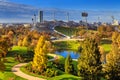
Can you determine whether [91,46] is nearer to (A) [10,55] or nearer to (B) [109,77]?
(B) [109,77]

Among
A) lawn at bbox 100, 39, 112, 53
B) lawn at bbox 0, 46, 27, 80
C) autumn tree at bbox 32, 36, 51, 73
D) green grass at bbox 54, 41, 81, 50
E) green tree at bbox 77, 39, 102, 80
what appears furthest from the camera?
green grass at bbox 54, 41, 81, 50

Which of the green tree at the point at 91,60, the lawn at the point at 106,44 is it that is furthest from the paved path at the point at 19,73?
the lawn at the point at 106,44

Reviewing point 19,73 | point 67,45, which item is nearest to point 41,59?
point 19,73

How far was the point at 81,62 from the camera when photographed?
40.8 m

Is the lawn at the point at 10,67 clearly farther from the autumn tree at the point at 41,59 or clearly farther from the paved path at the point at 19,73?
the autumn tree at the point at 41,59

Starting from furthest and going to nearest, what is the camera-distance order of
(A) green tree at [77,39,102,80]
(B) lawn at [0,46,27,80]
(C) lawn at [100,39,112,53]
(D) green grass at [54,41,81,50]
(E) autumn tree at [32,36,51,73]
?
(D) green grass at [54,41,81,50]
(C) lawn at [100,39,112,53]
(E) autumn tree at [32,36,51,73]
(B) lawn at [0,46,27,80]
(A) green tree at [77,39,102,80]

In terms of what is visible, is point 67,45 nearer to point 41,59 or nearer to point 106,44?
point 106,44

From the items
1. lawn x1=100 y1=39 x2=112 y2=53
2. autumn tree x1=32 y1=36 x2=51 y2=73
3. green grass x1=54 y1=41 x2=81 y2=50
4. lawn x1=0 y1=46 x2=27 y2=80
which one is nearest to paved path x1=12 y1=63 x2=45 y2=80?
lawn x1=0 y1=46 x2=27 y2=80

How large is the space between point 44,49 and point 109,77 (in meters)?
11.1

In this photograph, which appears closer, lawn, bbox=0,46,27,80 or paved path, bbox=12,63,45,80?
paved path, bbox=12,63,45,80

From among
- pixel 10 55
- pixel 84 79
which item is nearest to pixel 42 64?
pixel 84 79

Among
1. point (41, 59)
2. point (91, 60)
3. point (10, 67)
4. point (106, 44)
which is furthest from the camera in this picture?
point (106, 44)

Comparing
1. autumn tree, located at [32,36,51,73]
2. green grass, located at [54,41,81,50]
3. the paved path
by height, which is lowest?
green grass, located at [54,41,81,50]

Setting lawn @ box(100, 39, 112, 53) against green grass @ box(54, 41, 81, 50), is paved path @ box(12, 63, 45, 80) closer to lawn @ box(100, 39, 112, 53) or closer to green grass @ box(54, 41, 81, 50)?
lawn @ box(100, 39, 112, 53)
